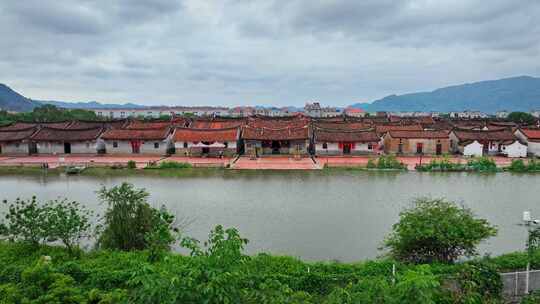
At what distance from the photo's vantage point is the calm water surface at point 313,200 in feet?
42.7

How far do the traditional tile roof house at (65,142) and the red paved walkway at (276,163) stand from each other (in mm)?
15228

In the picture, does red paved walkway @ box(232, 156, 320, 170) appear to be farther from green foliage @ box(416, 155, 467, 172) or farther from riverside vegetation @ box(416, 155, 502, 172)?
riverside vegetation @ box(416, 155, 502, 172)

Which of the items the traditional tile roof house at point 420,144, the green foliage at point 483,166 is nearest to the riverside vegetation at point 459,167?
the green foliage at point 483,166

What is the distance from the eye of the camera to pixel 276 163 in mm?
31125

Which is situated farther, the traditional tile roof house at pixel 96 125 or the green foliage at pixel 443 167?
the traditional tile roof house at pixel 96 125

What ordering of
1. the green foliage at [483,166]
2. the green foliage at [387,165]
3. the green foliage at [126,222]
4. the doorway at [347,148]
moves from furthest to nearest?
1. the doorway at [347,148]
2. the green foliage at [387,165]
3. the green foliage at [483,166]
4. the green foliage at [126,222]

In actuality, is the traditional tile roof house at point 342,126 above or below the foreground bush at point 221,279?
above

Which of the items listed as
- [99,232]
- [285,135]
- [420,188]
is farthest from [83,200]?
[285,135]

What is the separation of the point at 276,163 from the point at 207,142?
7.93 meters

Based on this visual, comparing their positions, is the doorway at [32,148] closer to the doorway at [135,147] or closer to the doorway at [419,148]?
the doorway at [135,147]

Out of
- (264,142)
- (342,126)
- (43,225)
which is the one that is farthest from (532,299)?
(342,126)

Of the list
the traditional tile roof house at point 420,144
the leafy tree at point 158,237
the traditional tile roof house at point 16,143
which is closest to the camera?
the leafy tree at point 158,237

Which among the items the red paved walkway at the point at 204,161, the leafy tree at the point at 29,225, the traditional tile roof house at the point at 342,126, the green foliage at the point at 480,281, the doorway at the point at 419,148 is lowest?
the green foliage at the point at 480,281

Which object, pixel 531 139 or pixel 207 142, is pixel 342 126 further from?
pixel 531 139
